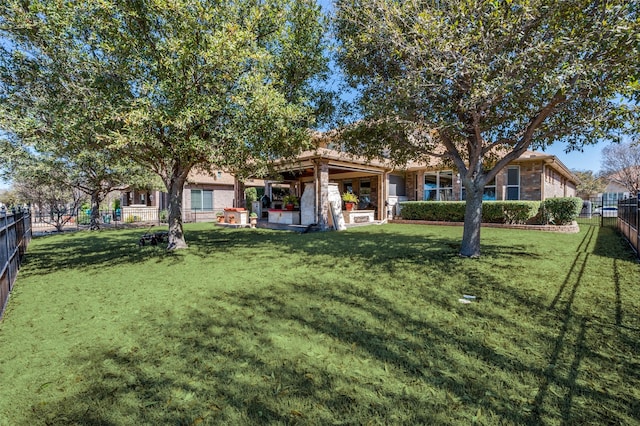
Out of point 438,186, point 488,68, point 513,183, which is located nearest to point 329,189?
point 438,186

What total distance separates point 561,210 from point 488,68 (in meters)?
9.74

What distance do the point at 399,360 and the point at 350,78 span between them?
7.75 meters

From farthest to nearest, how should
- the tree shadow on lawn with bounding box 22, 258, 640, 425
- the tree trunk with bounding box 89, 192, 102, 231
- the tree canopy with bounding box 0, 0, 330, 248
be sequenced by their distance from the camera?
the tree trunk with bounding box 89, 192, 102, 231, the tree canopy with bounding box 0, 0, 330, 248, the tree shadow on lawn with bounding box 22, 258, 640, 425

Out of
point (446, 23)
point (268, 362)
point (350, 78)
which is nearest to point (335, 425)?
point (268, 362)

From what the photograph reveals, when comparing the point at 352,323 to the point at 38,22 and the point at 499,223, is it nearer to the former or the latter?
the point at 38,22

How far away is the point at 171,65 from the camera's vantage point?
21.0 feet

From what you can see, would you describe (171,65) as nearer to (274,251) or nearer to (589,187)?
(274,251)

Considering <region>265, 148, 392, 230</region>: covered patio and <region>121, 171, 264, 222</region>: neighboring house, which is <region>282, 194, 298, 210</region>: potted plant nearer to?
<region>265, 148, 392, 230</region>: covered patio

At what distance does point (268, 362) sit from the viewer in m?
2.84

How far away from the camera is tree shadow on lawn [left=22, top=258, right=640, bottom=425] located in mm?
2184

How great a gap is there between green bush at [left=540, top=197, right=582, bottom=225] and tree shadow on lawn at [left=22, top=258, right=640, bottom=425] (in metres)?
10.9

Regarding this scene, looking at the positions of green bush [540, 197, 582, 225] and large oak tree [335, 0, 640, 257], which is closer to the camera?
A: large oak tree [335, 0, 640, 257]

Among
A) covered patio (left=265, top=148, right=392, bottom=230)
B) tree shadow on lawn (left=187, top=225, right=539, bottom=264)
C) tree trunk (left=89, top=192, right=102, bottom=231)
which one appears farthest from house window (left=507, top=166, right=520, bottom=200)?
tree trunk (left=89, top=192, right=102, bottom=231)

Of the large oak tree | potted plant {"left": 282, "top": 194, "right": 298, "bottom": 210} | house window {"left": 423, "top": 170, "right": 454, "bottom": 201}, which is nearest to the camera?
the large oak tree
